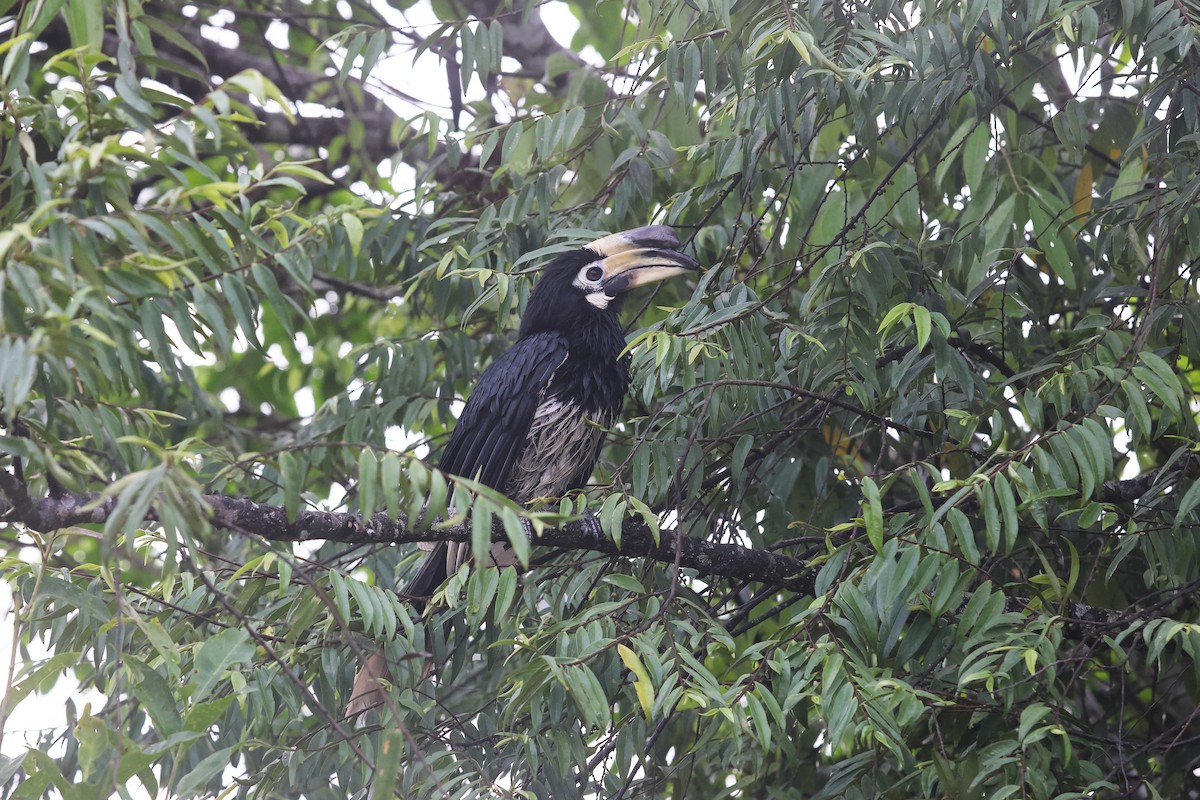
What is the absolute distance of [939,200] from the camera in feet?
10.7

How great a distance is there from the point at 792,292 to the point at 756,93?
98cm

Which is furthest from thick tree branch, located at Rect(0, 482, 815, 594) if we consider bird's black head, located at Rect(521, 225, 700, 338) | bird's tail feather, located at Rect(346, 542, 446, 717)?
bird's black head, located at Rect(521, 225, 700, 338)

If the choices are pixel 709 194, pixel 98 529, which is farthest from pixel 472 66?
pixel 98 529

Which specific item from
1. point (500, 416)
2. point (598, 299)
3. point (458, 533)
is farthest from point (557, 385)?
point (458, 533)

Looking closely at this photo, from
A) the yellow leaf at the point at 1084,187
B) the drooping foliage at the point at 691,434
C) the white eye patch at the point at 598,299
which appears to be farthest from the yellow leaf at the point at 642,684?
the yellow leaf at the point at 1084,187

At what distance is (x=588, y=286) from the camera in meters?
3.46

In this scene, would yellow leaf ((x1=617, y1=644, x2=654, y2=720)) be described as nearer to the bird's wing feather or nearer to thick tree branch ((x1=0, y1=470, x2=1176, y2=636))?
thick tree branch ((x1=0, y1=470, x2=1176, y2=636))

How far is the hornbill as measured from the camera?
3.15m

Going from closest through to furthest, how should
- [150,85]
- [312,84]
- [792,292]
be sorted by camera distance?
[150,85] → [792,292] → [312,84]

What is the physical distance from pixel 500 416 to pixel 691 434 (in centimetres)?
108

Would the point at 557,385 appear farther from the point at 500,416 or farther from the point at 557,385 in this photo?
the point at 500,416

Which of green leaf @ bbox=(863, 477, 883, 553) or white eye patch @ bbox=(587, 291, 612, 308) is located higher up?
white eye patch @ bbox=(587, 291, 612, 308)

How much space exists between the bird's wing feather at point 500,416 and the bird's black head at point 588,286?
0.19 meters

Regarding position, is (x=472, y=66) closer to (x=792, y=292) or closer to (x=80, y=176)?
(x=792, y=292)
